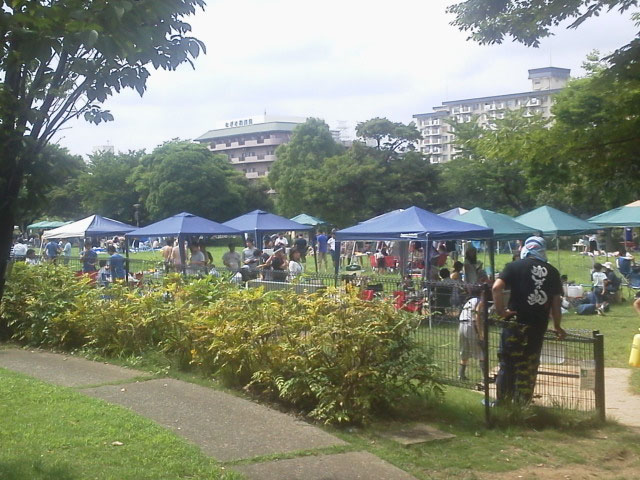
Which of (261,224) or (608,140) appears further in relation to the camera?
(261,224)

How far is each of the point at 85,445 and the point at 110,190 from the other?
67.3 m

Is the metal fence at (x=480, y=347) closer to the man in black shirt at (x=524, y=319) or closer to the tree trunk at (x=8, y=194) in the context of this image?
the man in black shirt at (x=524, y=319)

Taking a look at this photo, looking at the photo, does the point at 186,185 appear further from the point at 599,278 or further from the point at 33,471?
the point at 33,471

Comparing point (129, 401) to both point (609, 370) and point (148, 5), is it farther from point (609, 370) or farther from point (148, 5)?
point (609, 370)

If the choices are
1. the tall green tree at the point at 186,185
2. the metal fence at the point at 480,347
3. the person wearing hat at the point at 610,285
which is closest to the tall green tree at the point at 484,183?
the person wearing hat at the point at 610,285

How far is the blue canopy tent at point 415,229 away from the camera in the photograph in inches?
637

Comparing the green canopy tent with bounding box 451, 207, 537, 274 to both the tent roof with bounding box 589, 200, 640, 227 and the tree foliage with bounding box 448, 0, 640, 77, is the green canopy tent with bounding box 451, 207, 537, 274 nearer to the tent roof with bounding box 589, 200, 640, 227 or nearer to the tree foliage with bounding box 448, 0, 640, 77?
the tent roof with bounding box 589, 200, 640, 227

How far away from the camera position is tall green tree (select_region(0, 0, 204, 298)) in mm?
4770

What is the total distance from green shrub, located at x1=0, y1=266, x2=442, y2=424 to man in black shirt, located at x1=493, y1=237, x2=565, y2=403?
2.32ft

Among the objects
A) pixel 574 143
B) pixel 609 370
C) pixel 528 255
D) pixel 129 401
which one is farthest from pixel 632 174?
pixel 129 401

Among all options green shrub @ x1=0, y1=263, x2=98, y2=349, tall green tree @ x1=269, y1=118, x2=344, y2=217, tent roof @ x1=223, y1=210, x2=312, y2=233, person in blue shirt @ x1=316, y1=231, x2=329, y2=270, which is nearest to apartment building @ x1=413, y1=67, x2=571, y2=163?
tall green tree @ x1=269, y1=118, x2=344, y2=217

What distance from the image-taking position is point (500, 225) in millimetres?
19625

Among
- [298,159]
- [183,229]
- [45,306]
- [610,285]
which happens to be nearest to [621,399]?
[45,306]

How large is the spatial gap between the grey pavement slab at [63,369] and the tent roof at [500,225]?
11609mm
